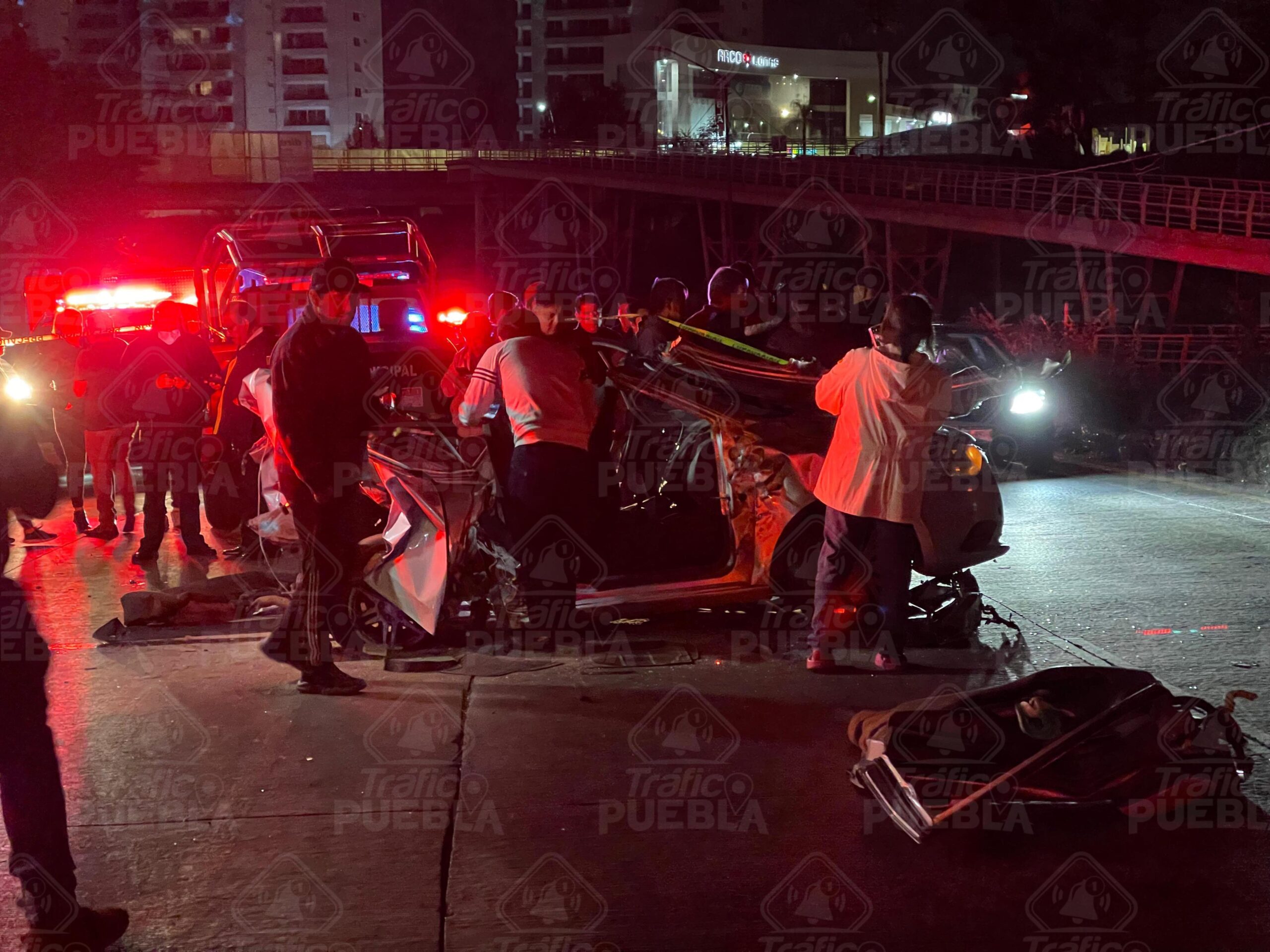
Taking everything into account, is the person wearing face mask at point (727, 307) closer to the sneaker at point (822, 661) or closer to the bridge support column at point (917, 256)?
the sneaker at point (822, 661)

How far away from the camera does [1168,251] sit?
29.0m

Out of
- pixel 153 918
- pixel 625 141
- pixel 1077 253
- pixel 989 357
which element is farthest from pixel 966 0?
pixel 153 918

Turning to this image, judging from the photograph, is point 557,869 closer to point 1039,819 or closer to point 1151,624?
point 1039,819

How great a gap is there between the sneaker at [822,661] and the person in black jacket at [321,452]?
2.17m

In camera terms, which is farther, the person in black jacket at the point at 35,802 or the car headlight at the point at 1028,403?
the car headlight at the point at 1028,403

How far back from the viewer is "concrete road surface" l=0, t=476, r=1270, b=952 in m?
3.80

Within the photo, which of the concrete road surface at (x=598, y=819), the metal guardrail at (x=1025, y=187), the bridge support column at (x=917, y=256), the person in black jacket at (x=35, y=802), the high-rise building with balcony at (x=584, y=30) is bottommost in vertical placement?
the concrete road surface at (x=598, y=819)

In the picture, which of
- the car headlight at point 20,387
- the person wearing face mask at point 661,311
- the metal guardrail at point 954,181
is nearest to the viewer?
the person wearing face mask at point 661,311

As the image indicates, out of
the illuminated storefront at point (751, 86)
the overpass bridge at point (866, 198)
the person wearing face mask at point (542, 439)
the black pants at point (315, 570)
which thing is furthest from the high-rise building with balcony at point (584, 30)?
the black pants at point (315, 570)

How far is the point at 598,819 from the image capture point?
4555 millimetres

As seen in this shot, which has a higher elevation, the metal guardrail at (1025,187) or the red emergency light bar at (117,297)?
the metal guardrail at (1025,187)

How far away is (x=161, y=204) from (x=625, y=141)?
137ft

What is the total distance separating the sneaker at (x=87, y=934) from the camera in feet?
11.4

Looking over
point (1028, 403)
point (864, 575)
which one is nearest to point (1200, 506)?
point (1028, 403)
